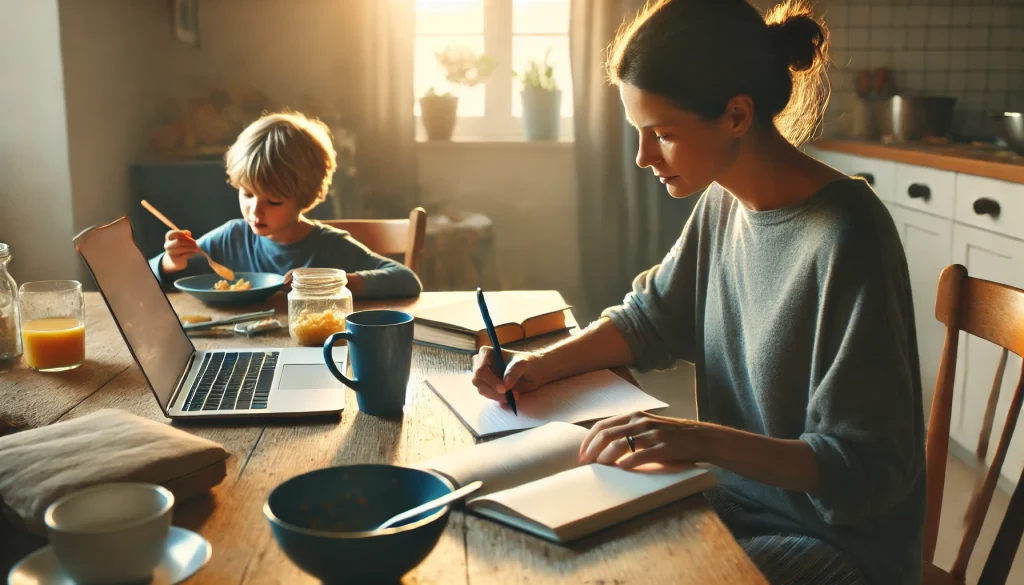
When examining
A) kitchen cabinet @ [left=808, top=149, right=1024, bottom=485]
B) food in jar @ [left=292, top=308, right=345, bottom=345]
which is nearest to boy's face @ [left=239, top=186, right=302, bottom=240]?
food in jar @ [left=292, top=308, right=345, bottom=345]

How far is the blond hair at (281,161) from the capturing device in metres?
1.96

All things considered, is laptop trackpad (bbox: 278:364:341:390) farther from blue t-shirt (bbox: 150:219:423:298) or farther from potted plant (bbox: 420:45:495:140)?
potted plant (bbox: 420:45:495:140)

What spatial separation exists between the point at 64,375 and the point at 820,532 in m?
0.95

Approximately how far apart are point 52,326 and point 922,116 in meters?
→ 2.79

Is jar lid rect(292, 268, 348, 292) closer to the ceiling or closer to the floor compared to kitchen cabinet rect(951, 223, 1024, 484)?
closer to the ceiling

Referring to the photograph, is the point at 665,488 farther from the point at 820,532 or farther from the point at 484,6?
the point at 484,6

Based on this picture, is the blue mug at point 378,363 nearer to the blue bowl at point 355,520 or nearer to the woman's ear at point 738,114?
A: the blue bowl at point 355,520

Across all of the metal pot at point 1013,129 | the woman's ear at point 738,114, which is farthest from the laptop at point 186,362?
the metal pot at point 1013,129

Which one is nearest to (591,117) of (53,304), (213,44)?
(213,44)

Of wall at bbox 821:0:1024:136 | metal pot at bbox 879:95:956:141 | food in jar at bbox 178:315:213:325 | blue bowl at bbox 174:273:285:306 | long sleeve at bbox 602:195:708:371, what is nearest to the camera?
long sleeve at bbox 602:195:708:371

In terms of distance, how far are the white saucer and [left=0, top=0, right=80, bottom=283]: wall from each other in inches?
85.1

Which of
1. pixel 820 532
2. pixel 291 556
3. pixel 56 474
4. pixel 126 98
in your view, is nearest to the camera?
pixel 291 556

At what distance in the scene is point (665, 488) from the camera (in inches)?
32.1

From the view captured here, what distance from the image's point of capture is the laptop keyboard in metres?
1.08
